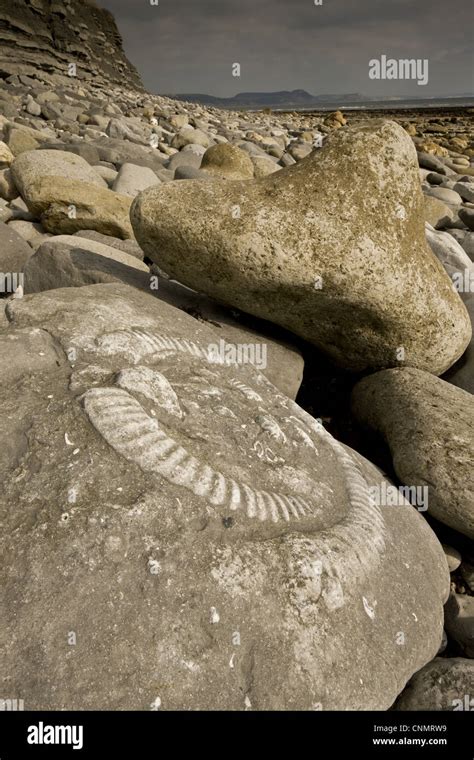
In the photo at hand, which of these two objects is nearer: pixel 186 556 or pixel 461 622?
pixel 186 556

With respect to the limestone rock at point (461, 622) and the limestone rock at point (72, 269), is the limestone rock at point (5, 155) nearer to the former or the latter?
the limestone rock at point (72, 269)

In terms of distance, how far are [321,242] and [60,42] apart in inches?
1618

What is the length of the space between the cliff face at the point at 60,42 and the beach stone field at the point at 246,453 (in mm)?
25322

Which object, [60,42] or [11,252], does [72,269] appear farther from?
[60,42]

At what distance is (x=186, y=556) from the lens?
192cm

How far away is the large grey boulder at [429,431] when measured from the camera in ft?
9.71

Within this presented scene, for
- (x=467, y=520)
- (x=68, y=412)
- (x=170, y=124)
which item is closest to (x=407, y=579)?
(x=467, y=520)

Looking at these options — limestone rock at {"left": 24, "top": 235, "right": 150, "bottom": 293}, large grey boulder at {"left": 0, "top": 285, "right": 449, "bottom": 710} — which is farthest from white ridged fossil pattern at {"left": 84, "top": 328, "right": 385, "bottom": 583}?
limestone rock at {"left": 24, "top": 235, "right": 150, "bottom": 293}

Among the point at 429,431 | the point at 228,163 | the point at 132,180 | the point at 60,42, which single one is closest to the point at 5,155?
the point at 132,180

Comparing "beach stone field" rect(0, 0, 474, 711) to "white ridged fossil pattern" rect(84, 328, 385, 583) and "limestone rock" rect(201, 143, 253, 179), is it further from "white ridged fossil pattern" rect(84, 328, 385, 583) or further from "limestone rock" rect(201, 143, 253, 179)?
"limestone rock" rect(201, 143, 253, 179)

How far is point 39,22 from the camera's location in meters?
35.0

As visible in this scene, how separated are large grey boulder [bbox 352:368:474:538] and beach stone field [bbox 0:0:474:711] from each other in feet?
0.05

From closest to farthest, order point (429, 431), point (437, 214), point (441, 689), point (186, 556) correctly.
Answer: point (186, 556) < point (441, 689) < point (429, 431) < point (437, 214)

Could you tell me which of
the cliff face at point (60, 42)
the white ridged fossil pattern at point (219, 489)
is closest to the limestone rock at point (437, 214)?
the white ridged fossil pattern at point (219, 489)
